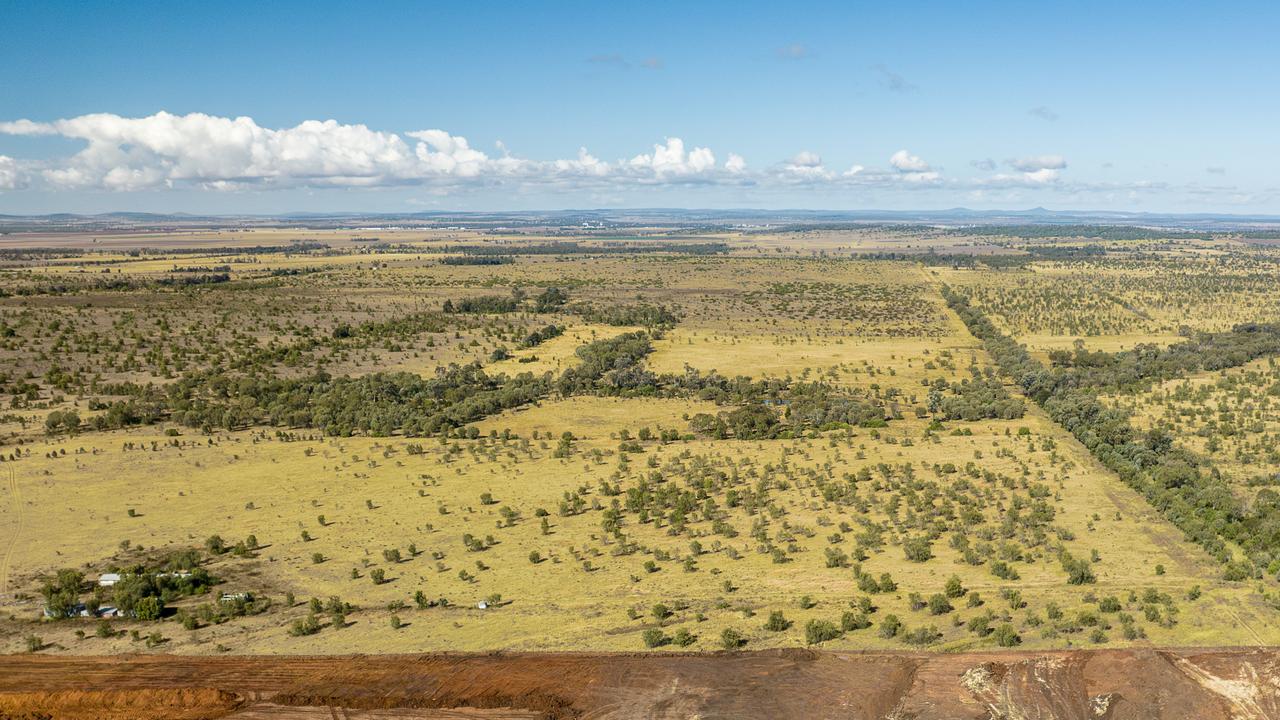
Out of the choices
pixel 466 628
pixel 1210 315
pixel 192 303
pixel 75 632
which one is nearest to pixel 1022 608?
pixel 466 628

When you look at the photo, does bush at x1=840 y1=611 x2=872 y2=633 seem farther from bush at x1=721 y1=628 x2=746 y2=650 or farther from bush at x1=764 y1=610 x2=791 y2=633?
bush at x1=721 y1=628 x2=746 y2=650

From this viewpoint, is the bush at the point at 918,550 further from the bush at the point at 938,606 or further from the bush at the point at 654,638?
the bush at the point at 654,638

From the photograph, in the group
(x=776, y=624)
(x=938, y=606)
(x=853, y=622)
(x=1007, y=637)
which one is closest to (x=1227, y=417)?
(x=938, y=606)

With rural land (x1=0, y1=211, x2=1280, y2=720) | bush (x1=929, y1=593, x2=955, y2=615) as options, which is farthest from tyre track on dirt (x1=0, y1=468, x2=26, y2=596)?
bush (x1=929, y1=593, x2=955, y2=615)

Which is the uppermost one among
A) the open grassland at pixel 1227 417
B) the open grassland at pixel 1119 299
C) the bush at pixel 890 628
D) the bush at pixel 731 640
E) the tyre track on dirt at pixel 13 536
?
the open grassland at pixel 1119 299

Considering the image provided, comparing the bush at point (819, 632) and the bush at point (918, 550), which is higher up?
the bush at point (918, 550)

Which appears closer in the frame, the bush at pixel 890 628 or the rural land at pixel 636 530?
the rural land at pixel 636 530

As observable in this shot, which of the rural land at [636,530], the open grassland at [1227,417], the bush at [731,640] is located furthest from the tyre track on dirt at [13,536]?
the open grassland at [1227,417]
